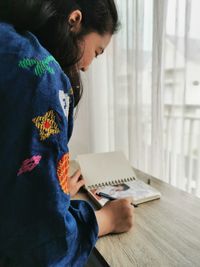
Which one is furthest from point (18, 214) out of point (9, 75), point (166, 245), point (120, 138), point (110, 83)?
point (110, 83)

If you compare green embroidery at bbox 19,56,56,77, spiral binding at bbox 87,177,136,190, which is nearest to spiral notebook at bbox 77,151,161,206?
spiral binding at bbox 87,177,136,190

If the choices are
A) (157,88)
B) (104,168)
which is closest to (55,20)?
(104,168)

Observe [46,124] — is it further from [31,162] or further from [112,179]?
[112,179]

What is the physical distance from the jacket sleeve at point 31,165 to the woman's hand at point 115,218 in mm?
188

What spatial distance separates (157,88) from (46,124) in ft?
3.68

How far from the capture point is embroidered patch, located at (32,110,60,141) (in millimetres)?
359

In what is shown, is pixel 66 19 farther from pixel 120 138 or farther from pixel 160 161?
pixel 120 138

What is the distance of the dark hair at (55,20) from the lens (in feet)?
1.58

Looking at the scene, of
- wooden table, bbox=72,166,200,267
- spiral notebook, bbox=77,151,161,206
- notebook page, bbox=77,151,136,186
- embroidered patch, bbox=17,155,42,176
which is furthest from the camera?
notebook page, bbox=77,151,136,186

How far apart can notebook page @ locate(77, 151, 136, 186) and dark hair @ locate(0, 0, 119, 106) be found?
0.42m

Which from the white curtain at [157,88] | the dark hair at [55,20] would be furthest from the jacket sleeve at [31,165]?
the white curtain at [157,88]

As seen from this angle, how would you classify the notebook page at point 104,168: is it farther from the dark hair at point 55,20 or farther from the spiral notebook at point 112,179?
the dark hair at point 55,20

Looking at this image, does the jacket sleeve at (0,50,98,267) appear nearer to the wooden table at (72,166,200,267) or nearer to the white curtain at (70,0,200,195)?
the wooden table at (72,166,200,267)

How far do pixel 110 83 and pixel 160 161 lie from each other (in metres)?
0.72
